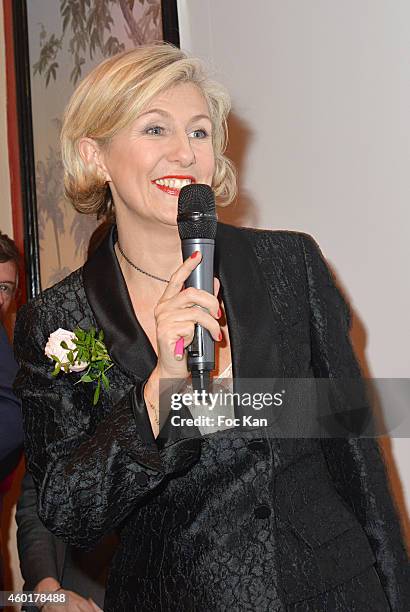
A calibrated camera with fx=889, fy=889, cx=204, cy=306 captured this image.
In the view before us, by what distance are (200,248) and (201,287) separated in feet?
0.23

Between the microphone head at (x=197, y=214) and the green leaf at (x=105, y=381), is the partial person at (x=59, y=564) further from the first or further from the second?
the microphone head at (x=197, y=214)

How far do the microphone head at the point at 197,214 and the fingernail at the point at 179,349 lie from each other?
166mm

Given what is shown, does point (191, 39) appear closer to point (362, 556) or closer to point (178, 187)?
point (178, 187)

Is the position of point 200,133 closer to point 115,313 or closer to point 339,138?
point 115,313

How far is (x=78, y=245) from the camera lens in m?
3.56

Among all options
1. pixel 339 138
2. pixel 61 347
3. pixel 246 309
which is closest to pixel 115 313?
pixel 61 347

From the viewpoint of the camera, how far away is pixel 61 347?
5.40ft

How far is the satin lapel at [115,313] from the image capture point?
166 centimetres

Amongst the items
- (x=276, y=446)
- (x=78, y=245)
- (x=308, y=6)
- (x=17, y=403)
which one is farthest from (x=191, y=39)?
(x=276, y=446)

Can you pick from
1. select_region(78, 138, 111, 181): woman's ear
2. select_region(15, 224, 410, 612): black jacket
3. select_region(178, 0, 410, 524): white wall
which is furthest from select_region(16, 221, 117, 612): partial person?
select_region(15, 224, 410, 612): black jacket

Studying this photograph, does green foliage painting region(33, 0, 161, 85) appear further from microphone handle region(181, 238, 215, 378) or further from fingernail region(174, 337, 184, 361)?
fingernail region(174, 337, 184, 361)

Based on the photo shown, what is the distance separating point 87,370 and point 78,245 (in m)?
1.94

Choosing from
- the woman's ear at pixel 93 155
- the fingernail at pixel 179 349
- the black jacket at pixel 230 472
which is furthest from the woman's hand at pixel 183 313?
the woman's ear at pixel 93 155

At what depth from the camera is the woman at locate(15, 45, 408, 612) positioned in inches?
59.5
